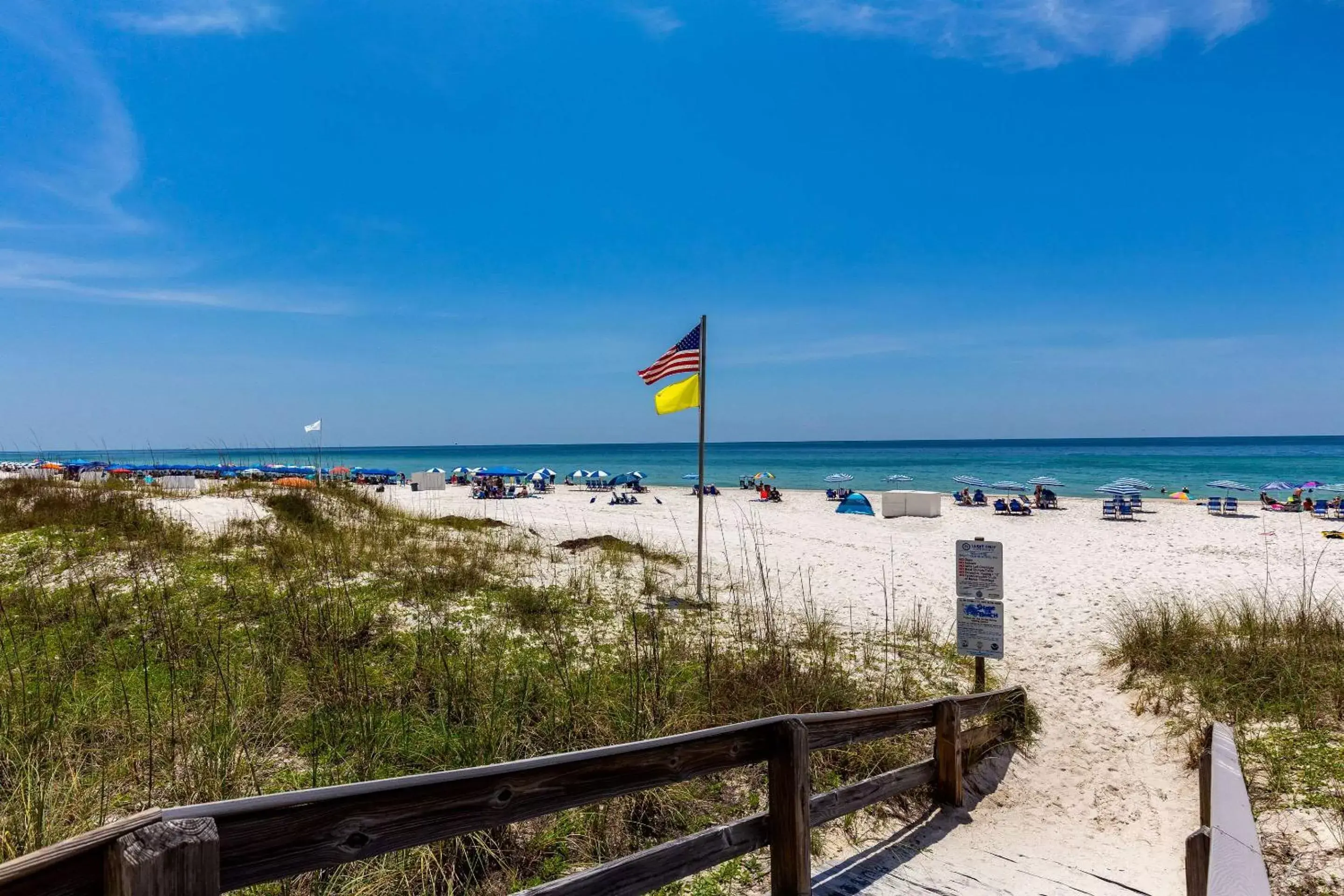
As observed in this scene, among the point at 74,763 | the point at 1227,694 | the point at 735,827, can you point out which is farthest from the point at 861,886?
the point at 1227,694

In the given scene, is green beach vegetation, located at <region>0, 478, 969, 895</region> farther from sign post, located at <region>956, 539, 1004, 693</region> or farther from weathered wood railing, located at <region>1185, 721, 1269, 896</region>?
weathered wood railing, located at <region>1185, 721, 1269, 896</region>

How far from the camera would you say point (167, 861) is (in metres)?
1.32

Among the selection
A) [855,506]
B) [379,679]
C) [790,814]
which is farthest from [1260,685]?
[855,506]

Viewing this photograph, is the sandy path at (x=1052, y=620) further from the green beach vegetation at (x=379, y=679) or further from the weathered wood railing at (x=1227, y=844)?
the weathered wood railing at (x=1227, y=844)

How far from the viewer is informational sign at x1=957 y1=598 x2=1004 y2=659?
5.89 meters

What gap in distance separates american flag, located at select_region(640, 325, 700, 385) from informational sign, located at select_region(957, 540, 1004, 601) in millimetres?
5039

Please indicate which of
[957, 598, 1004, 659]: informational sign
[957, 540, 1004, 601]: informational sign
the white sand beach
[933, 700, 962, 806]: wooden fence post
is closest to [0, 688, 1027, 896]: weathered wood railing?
[933, 700, 962, 806]: wooden fence post

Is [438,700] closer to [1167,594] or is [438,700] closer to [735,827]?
[735,827]

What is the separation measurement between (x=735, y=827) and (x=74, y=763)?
343 centimetres

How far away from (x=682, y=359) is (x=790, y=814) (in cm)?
782

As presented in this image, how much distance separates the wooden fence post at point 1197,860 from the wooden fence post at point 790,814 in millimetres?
1395

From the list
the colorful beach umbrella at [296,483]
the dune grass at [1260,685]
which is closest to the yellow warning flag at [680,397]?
the dune grass at [1260,685]

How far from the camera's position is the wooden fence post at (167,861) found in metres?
1.27

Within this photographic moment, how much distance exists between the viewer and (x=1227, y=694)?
570 cm
